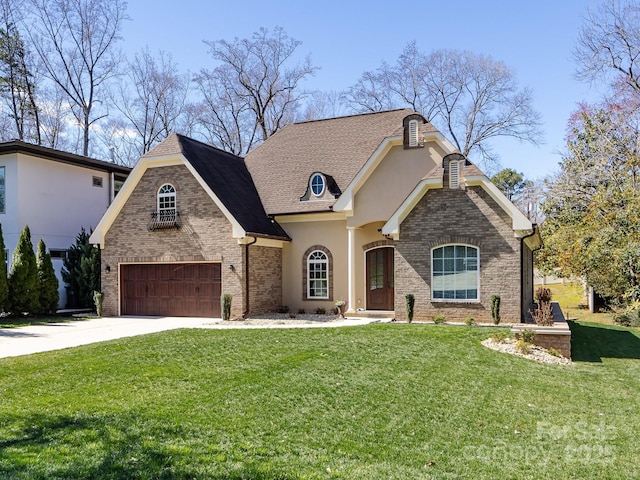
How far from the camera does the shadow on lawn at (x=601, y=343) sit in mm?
13087

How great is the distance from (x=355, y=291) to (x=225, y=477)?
526 inches

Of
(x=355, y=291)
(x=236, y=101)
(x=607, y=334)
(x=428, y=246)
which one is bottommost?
(x=607, y=334)

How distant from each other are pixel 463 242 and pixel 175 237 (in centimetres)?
972

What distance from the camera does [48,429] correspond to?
234 inches

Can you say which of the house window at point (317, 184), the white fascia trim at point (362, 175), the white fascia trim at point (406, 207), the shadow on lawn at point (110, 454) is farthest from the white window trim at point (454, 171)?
the shadow on lawn at point (110, 454)

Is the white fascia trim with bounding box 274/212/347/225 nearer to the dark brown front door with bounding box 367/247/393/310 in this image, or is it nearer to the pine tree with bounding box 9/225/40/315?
the dark brown front door with bounding box 367/247/393/310

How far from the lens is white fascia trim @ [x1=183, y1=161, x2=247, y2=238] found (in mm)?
16922

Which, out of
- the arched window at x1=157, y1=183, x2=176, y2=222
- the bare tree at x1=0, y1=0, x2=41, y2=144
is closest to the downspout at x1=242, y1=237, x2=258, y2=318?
the arched window at x1=157, y1=183, x2=176, y2=222

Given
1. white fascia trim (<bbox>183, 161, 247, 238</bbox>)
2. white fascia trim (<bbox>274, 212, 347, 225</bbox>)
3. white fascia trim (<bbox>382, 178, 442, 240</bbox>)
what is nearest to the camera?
white fascia trim (<bbox>382, 178, 442, 240</bbox>)

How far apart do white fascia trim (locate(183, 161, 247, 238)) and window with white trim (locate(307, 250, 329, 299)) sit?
11.0ft

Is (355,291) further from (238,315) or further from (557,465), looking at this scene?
(557,465)

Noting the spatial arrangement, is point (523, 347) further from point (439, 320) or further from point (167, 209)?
point (167, 209)

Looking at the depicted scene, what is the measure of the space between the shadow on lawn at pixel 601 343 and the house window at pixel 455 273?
10.1 feet

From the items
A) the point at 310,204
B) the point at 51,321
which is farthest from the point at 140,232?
the point at 310,204
